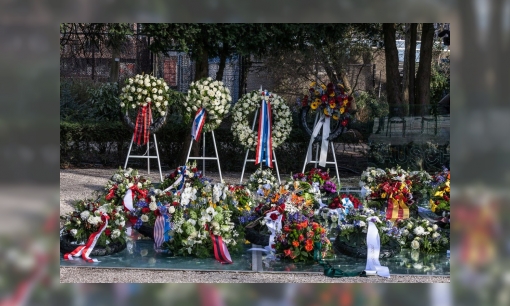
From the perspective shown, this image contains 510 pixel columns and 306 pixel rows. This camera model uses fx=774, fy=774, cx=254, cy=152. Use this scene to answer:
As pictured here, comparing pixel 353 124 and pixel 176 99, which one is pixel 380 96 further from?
pixel 176 99

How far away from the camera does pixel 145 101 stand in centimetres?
1156

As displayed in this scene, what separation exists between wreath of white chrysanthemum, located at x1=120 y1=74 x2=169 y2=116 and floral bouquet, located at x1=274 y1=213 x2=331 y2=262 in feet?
16.7

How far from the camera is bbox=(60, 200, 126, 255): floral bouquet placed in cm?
716

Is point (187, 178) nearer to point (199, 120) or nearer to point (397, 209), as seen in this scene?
point (199, 120)

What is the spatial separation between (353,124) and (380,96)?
5841 mm

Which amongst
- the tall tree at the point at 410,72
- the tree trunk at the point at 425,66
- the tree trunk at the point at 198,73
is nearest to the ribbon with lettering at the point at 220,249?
the tall tree at the point at 410,72

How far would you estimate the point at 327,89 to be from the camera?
11117mm

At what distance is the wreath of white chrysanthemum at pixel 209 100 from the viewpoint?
11375mm

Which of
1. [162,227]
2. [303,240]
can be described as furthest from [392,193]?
[162,227]

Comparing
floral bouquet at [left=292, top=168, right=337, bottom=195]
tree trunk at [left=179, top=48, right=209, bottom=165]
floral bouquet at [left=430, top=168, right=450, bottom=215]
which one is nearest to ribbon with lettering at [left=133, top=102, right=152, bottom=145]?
tree trunk at [left=179, top=48, right=209, bottom=165]

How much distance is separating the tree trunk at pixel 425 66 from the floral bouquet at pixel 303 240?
7.85 metres

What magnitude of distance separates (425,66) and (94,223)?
8.86 m

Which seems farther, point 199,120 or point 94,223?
point 199,120

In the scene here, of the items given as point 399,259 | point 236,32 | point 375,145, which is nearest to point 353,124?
point 375,145
